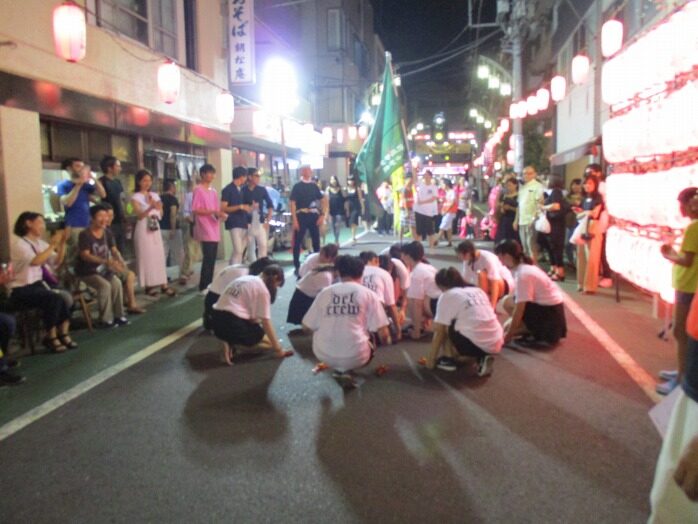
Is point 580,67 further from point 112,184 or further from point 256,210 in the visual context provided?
point 112,184

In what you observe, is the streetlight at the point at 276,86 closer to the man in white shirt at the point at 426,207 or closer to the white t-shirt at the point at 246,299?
the man in white shirt at the point at 426,207

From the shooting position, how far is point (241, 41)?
15734 mm

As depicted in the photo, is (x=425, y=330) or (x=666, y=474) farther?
(x=425, y=330)

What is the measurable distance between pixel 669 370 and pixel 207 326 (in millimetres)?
5016

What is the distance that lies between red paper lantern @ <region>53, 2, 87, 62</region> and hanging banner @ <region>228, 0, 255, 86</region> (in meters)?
7.18

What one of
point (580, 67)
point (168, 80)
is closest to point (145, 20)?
point (168, 80)

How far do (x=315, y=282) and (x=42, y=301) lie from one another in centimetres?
298

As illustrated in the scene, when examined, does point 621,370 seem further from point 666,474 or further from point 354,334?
point 666,474

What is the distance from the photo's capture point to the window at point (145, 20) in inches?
443

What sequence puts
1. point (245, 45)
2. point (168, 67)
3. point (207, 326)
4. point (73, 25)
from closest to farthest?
point (207, 326)
point (73, 25)
point (168, 67)
point (245, 45)

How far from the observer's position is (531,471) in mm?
3988

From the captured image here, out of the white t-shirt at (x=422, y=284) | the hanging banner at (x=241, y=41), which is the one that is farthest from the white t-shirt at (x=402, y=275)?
the hanging banner at (x=241, y=41)

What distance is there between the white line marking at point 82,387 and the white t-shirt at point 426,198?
30.5 ft

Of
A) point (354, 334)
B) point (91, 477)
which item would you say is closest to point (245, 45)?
point (354, 334)
